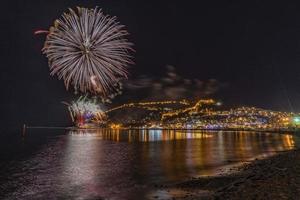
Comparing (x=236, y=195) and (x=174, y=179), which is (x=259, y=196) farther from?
(x=174, y=179)

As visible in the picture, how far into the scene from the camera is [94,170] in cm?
3738

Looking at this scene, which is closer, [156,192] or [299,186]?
[299,186]

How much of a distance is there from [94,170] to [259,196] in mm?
23891

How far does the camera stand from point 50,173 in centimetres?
3569

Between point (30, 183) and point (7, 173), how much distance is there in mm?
8521

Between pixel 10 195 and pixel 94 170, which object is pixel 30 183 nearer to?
pixel 10 195

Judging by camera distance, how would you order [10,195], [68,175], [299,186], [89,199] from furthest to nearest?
[68,175] → [10,195] → [89,199] → [299,186]

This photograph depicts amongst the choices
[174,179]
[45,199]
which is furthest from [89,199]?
[174,179]

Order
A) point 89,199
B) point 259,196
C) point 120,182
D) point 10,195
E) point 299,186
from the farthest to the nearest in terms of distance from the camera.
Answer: point 120,182 < point 10,195 < point 89,199 < point 299,186 < point 259,196

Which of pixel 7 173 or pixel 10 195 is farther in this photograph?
pixel 7 173

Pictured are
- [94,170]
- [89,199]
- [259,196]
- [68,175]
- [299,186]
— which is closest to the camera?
[259,196]

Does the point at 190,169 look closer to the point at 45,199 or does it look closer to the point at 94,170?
the point at 94,170

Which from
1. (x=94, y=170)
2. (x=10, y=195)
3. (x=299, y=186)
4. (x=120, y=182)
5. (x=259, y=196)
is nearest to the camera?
(x=259, y=196)

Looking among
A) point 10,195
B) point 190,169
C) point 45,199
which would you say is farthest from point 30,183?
point 190,169
